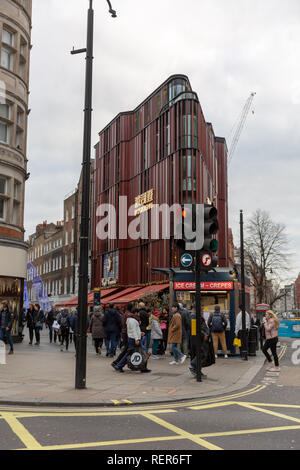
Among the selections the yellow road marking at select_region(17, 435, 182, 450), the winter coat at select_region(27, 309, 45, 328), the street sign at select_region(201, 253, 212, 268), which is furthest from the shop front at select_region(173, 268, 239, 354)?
the yellow road marking at select_region(17, 435, 182, 450)

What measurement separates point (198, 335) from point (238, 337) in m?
6.96

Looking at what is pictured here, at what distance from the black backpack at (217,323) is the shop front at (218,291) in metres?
1.07

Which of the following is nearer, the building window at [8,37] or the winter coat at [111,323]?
the winter coat at [111,323]

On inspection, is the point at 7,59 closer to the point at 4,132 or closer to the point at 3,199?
the point at 4,132

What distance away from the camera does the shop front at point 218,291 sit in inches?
691

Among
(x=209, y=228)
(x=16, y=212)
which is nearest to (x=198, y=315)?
(x=209, y=228)

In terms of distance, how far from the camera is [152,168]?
3875 centimetres

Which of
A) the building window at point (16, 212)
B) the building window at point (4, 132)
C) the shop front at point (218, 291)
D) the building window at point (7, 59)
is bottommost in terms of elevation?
the shop front at point (218, 291)

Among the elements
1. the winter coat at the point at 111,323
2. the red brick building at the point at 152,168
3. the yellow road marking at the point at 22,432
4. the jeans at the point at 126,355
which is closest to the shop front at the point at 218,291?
the winter coat at the point at 111,323

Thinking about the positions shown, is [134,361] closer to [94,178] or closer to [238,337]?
[238,337]

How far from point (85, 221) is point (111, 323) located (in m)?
7.49

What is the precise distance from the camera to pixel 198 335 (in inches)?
414

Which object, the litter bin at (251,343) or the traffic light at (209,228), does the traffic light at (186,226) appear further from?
the litter bin at (251,343)
